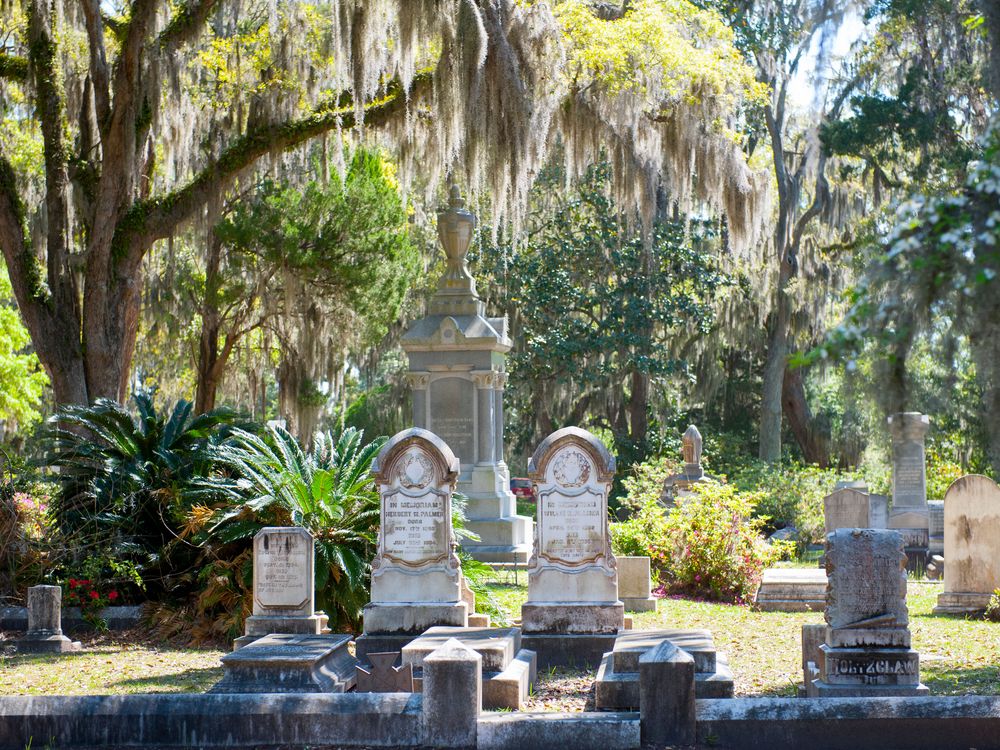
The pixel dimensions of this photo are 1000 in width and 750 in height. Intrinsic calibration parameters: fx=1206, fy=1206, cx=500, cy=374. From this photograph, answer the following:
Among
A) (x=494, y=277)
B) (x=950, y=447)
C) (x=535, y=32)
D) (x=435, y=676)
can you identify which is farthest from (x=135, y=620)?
(x=950, y=447)

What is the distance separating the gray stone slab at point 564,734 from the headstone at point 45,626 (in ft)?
18.9

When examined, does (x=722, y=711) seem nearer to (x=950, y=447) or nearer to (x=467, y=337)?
(x=467, y=337)

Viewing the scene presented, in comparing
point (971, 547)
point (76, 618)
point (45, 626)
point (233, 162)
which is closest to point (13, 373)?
point (233, 162)

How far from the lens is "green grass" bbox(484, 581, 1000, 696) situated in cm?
859

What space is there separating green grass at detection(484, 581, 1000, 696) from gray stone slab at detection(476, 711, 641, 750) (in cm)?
200

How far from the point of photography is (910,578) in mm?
16781

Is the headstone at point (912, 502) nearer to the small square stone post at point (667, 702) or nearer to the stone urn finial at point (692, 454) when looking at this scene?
the stone urn finial at point (692, 454)

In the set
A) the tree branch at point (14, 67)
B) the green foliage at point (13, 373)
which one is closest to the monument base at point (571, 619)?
the tree branch at point (14, 67)

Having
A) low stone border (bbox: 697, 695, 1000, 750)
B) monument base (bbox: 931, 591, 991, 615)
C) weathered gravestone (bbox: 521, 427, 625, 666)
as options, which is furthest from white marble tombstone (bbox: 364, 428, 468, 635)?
monument base (bbox: 931, 591, 991, 615)

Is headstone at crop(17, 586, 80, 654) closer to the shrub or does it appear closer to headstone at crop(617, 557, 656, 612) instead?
headstone at crop(617, 557, 656, 612)

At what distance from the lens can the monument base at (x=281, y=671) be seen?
26.8ft

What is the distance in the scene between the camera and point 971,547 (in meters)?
12.6

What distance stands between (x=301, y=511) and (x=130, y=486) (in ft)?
7.18

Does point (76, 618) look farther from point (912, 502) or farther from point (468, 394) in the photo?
point (912, 502)
